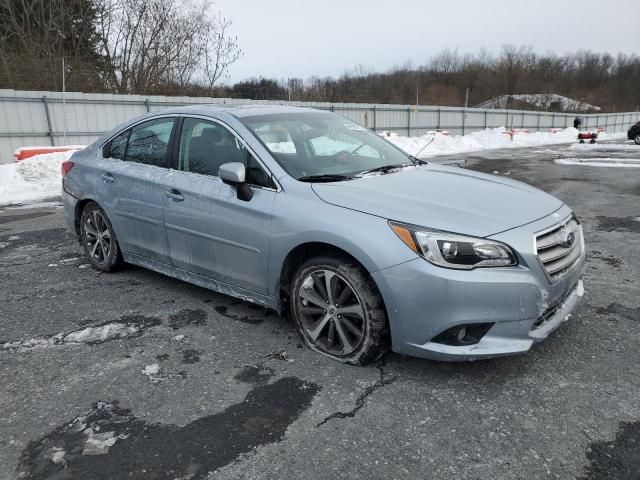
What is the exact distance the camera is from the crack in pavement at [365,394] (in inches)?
105

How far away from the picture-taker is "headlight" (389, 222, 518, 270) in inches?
107

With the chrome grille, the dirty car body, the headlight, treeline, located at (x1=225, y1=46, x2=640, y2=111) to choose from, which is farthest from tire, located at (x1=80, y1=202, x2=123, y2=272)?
treeline, located at (x1=225, y1=46, x2=640, y2=111)

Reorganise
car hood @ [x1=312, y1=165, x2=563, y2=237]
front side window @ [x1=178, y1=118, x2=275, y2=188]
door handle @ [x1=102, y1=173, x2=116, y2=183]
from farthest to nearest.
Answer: door handle @ [x1=102, y1=173, x2=116, y2=183] < front side window @ [x1=178, y1=118, x2=275, y2=188] < car hood @ [x1=312, y1=165, x2=563, y2=237]

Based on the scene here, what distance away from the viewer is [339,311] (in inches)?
123

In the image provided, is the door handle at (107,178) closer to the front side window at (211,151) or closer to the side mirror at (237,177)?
the front side window at (211,151)

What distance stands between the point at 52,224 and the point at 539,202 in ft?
22.8

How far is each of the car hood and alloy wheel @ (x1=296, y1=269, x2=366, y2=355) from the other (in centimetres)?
50

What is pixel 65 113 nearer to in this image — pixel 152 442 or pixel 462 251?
pixel 152 442

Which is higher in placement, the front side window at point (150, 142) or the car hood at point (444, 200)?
the front side window at point (150, 142)

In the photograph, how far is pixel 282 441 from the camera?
8.06 feet

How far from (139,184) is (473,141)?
26.5 m

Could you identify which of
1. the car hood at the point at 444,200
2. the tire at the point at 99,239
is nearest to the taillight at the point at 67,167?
the tire at the point at 99,239

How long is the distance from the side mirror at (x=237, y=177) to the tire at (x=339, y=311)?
26.7 inches

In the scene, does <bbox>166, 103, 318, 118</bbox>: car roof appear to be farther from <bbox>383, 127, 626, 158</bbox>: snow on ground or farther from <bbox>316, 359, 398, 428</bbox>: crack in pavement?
<bbox>383, 127, 626, 158</bbox>: snow on ground
